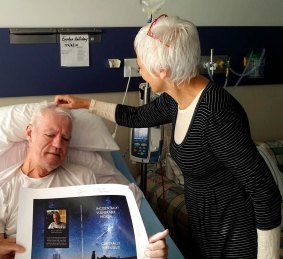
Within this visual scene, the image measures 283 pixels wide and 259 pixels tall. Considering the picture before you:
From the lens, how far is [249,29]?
222 centimetres

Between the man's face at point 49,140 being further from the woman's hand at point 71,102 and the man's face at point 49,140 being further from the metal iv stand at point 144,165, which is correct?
the metal iv stand at point 144,165

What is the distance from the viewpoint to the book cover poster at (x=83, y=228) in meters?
1.04

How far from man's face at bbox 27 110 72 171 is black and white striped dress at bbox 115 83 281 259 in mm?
307

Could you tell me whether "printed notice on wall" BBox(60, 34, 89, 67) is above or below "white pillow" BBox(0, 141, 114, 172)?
above

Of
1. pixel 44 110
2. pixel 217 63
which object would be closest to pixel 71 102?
pixel 44 110

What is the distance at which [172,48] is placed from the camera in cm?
103

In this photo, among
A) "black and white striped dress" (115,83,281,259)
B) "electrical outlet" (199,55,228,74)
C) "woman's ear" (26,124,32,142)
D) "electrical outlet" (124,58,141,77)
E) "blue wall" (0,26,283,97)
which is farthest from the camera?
"electrical outlet" (199,55,228,74)

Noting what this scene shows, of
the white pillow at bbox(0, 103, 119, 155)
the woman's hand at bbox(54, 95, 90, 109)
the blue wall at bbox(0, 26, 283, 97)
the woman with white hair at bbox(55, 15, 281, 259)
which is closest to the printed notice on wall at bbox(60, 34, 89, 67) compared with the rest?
the blue wall at bbox(0, 26, 283, 97)

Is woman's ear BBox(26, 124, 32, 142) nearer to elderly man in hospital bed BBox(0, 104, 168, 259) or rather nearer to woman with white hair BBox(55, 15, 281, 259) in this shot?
elderly man in hospital bed BBox(0, 104, 168, 259)

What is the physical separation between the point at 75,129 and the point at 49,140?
0.26 metres

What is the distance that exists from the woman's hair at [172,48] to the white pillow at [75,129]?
27.7 inches

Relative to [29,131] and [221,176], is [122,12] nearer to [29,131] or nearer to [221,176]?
[29,131]

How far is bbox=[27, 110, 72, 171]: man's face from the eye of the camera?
1408mm

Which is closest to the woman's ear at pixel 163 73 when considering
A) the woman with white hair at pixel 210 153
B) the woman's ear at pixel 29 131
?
the woman with white hair at pixel 210 153
